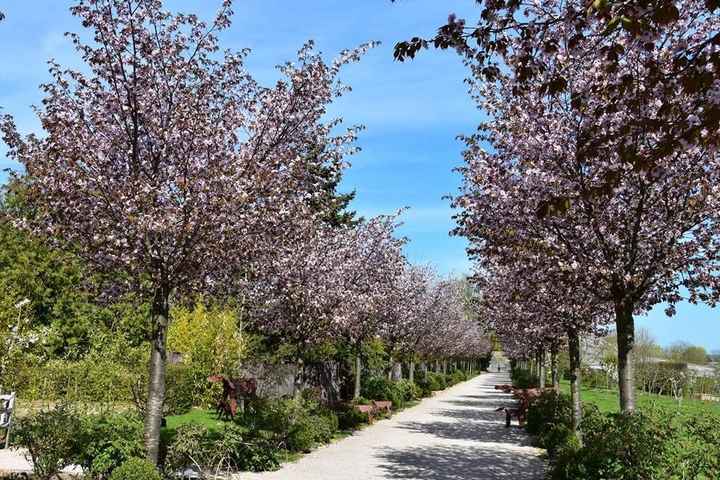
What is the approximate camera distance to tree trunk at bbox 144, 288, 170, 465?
8.48m

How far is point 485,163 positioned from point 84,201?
5731 mm

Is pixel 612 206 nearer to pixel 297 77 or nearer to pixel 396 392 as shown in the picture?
pixel 297 77

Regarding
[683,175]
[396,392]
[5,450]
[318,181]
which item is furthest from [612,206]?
[396,392]

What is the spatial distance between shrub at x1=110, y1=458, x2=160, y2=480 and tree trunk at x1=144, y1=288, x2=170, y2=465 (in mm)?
720

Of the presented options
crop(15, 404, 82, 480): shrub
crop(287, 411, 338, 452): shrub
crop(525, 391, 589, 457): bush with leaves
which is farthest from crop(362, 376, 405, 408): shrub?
crop(15, 404, 82, 480): shrub

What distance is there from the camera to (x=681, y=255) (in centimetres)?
870

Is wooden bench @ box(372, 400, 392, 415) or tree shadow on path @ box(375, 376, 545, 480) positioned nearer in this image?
tree shadow on path @ box(375, 376, 545, 480)

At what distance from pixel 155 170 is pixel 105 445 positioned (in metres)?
3.61

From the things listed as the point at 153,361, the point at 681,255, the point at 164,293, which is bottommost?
the point at 153,361

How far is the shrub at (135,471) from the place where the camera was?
293 inches

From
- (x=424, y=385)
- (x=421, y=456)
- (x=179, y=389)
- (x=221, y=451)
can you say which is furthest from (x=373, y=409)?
(x=424, y=385)

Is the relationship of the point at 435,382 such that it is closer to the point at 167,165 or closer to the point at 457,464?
the point at 457,464

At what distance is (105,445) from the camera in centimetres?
823

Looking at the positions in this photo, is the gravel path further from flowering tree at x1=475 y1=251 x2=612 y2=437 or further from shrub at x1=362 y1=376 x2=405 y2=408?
shrub at x1=362 y1=376 x2=405 y2=408
